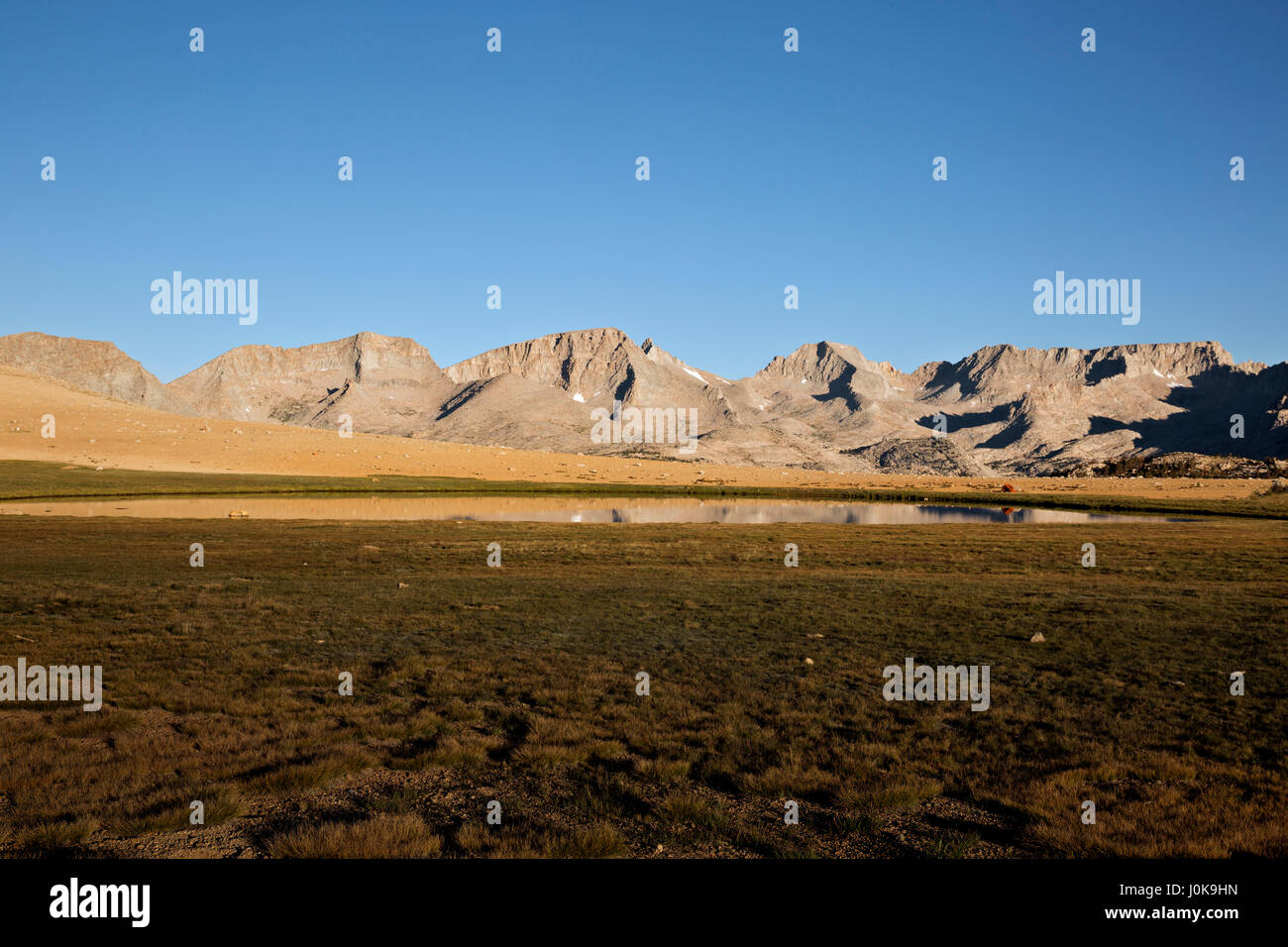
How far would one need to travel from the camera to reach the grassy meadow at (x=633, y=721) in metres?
8.33

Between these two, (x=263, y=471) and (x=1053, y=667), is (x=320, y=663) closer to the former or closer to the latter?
(x=1053, y=667)

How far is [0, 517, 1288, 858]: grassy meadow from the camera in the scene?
27.3ft

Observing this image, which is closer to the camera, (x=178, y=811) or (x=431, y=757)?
(x=178, y=811)

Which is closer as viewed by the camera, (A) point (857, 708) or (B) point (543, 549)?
(A) point (857, 708)

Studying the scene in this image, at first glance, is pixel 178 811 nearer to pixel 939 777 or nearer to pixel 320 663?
pixel 320 663

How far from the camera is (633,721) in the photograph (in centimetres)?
1212

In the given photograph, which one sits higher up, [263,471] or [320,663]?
[263,471]

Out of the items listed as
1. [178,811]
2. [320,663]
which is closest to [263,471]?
[320,663]

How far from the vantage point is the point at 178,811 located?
8.30 metres

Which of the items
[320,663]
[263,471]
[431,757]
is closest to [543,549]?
[320,663]
